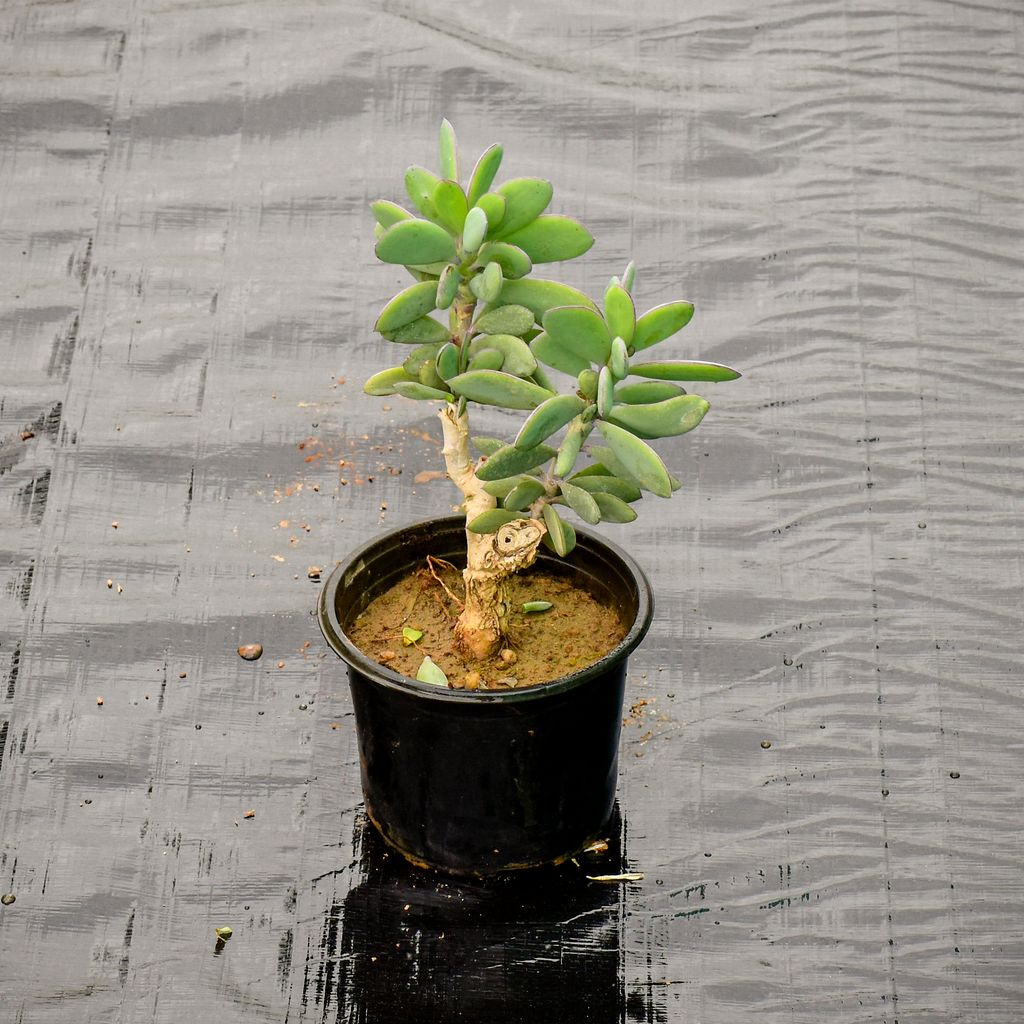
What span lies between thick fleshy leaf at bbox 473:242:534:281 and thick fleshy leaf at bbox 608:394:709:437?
167 mm

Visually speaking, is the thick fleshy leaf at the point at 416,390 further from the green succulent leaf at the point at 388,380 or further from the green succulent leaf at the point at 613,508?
the green succulent leaf at the point at 613,508

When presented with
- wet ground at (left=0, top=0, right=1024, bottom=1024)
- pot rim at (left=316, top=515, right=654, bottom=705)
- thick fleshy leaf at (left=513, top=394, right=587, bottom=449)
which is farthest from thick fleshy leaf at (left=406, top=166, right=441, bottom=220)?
wet ground at (left=0, top=0, right=1024, bottom=1024)

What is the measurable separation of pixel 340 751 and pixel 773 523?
2.41ft

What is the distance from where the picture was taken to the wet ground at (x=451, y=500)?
4.78 feet

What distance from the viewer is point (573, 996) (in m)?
1.39

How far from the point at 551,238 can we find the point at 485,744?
1.81ft

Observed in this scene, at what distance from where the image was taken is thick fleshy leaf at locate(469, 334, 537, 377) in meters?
1.29

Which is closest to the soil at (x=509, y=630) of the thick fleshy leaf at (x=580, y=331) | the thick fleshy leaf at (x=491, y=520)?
the thick fleshy leaf at (x=491, y=520)

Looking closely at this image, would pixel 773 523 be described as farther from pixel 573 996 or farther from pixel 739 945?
pixel 573 996

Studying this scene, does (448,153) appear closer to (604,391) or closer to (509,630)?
(604,391)

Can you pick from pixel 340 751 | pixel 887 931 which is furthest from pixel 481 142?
pixel 887 931

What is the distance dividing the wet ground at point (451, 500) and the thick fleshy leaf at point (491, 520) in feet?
1.43

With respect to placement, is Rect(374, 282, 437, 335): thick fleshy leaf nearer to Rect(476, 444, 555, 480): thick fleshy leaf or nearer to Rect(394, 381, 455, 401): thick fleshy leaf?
Rect(394, 381, 455, 401): thick fleshy leaf

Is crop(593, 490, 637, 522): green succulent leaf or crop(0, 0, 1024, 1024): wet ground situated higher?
crop(593, 490, 637, 522): green succulent leaf
